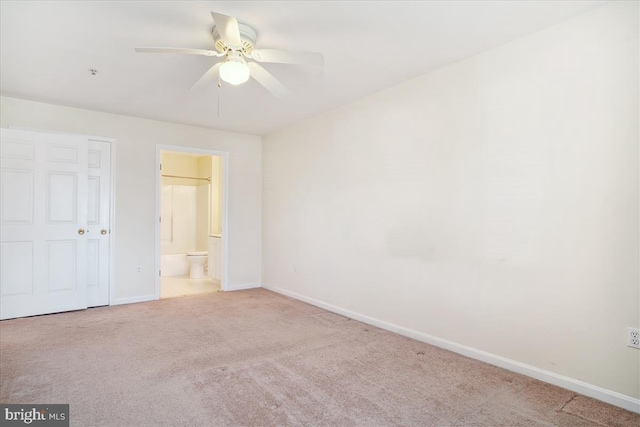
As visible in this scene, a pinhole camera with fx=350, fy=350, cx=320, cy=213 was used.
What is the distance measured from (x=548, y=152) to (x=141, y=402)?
3092 mm

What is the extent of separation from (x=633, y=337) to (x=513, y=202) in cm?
105

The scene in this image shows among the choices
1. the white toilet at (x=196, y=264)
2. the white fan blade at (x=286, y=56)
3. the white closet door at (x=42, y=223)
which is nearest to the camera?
the white fan blade at (x=286, y=56)

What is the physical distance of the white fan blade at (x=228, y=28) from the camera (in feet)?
6.15

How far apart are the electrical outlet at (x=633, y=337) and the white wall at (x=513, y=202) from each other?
3 centimetres

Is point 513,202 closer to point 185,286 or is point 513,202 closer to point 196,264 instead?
point 185,286

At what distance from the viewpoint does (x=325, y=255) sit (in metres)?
4.39

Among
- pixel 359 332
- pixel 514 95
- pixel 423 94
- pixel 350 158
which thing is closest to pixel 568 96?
pixel 514 95

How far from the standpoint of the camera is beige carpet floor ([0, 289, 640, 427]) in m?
2.00

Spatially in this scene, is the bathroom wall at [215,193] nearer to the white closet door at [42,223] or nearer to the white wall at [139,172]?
the white wall at [139,172]

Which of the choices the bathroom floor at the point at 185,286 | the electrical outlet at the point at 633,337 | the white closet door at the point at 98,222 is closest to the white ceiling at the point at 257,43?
the white closet door at the point at 98,222

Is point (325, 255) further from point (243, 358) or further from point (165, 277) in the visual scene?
point (165, 277)

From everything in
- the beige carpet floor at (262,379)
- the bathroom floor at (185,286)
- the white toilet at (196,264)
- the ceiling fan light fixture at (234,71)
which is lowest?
the beige carpet floor at (262,379)

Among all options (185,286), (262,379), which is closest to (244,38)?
(262,379)

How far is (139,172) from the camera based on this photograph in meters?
4.64
